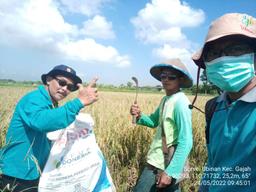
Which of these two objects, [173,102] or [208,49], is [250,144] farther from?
[173,102]

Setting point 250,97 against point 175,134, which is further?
point 175,134

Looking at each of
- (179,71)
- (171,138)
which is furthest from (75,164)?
(179,71)

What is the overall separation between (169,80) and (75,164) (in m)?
1.24

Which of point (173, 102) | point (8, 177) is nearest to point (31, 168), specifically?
point (8, 177)

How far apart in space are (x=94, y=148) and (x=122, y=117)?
7.44ft

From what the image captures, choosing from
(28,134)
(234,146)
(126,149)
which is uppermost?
(234,146)

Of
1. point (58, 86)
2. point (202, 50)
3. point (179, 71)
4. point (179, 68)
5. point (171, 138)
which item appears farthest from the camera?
point (179, 71)

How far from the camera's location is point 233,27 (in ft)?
5.83

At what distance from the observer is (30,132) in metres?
2.62

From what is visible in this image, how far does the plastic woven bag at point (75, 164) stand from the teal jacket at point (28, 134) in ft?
0.38

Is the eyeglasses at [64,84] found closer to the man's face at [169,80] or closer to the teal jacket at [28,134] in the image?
the teal jacket at [28,134]

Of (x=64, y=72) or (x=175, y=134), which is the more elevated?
(x=64, y=72)

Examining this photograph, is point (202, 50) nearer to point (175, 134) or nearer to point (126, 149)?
point (175, 134)

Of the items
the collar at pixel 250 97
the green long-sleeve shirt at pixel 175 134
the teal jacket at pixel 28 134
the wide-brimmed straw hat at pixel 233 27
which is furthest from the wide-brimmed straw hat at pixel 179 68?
the collar at pixel 250 97
